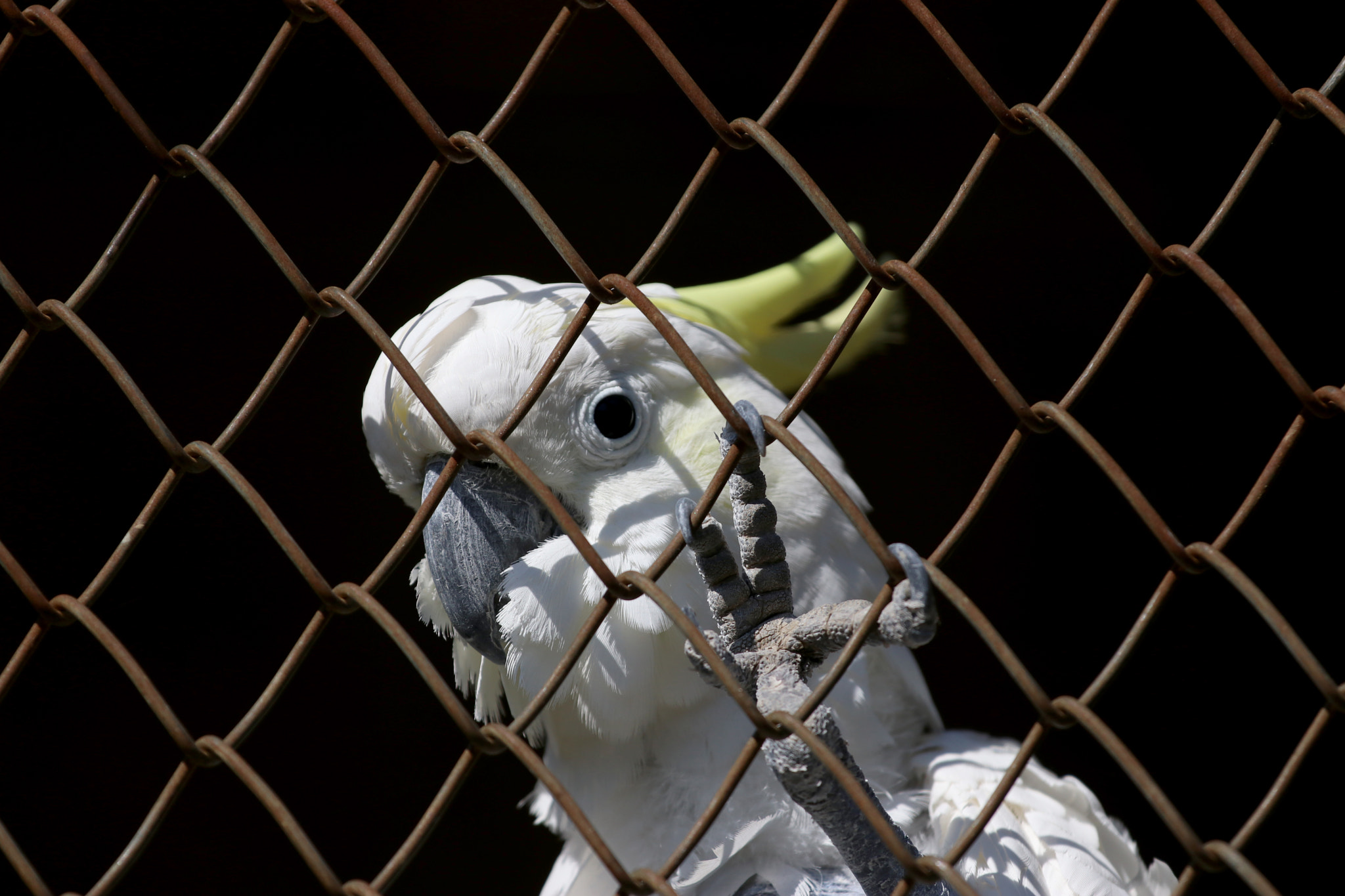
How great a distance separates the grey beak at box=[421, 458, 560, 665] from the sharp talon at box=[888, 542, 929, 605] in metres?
0.69

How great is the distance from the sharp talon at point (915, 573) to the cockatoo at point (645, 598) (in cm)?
53

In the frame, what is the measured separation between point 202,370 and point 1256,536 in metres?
2.55

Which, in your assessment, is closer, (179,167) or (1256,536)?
(179,167)

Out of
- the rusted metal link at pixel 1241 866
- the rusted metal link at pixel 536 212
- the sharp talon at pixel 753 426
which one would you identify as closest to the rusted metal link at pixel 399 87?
the rusted metal link at pixel 536 212

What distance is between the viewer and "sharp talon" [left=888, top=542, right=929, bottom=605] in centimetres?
92

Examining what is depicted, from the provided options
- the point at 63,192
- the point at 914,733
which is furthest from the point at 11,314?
the point at 914,733

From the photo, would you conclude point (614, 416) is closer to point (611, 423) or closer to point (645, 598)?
point (611, 423)

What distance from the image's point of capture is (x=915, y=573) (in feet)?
3.04

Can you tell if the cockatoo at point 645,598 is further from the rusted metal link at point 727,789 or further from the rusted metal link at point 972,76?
the rusted metal link at point 972,76

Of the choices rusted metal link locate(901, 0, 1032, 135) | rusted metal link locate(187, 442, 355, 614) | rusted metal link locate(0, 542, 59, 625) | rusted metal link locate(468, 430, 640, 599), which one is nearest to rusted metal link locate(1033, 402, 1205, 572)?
rusted metal link locate(901, 0, 1032, 135)

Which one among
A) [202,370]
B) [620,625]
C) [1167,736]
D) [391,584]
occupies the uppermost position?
[202,370]

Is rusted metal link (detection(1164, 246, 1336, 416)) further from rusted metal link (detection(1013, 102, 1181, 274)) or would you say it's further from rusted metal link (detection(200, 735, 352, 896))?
rusted metal link (detection(200, 735, 352, 896))

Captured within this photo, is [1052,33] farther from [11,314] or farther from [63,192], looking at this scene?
[11,314]

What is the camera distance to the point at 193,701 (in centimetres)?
280
